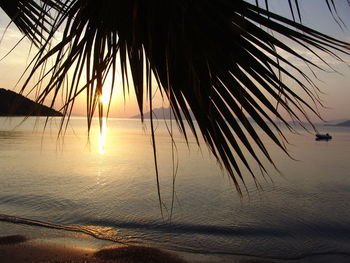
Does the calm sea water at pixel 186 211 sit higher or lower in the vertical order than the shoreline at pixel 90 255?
lower

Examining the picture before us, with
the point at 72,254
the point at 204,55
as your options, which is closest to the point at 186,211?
the point at 72,254

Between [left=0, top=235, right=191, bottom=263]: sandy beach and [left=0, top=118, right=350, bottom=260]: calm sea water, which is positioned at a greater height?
[left=0, top=235, right=191, bottom=263]: sandy beach

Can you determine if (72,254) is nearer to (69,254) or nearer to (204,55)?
(69,254)

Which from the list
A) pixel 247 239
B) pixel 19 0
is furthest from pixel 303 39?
pixel 247 239

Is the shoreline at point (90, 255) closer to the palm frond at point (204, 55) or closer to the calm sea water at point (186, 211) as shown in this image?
the calm sea water at point (186, 211)

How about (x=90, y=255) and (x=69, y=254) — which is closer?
(x=69, y=254)

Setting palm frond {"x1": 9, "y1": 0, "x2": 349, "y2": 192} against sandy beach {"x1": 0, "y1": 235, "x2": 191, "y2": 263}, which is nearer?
palm frond {"x1": 9, "y1": 0, "x2": 349, "y2": 192}

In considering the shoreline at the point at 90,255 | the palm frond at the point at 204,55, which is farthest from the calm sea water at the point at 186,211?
the palm frond at the point at 204,55

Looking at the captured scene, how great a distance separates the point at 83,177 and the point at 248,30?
1562cm

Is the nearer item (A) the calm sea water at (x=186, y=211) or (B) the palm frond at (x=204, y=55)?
(B) the palm frond at (x=204, y=55)

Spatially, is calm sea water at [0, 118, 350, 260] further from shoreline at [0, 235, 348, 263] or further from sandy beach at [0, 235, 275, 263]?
sandy beach at [0, 235, 275, 263]

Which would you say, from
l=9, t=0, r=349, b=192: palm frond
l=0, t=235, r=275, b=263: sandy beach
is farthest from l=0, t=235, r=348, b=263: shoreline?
l=9, t=0, r=349, b=192: palm frond

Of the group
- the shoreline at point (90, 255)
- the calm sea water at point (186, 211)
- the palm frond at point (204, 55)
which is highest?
the palm frond at point (204, 55)

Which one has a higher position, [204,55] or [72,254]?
[204,55]
